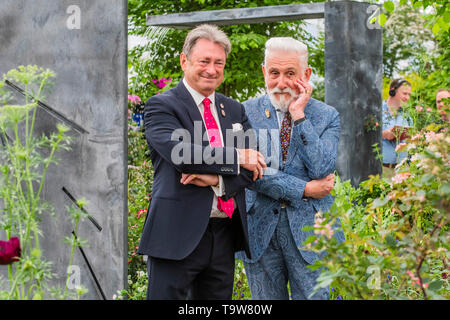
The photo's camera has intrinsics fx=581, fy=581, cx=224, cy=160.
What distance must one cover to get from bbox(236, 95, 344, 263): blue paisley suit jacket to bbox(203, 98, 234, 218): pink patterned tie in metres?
0.23

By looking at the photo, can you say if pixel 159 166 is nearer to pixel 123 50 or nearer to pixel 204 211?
pixel 204 211

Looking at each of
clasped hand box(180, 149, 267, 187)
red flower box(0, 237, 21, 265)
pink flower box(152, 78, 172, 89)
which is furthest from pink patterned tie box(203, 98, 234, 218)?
pink flower box(152, 78, 172, 89)

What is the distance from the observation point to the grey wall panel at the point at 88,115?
346 cm

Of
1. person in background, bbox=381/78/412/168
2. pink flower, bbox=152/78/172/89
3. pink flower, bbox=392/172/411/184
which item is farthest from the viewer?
pink flower, bbox=152/78/172/89

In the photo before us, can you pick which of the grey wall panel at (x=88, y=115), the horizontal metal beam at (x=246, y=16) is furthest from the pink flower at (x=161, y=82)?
the grey wall panel at (x=88, y=115)

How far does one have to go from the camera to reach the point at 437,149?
78.8 inches

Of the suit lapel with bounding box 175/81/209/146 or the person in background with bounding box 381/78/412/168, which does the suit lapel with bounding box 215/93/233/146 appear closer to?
the suit lapel with bounding box 175/81/209/146

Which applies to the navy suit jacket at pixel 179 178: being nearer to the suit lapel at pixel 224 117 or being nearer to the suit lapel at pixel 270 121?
the suit lapel at pixel 224 117

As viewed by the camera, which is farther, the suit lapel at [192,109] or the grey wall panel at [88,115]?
the grey wall panel at [88,115]

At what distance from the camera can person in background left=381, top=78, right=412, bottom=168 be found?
6.48 m

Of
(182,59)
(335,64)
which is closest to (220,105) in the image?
(182,59)

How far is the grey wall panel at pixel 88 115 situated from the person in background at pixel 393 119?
11.8 feet

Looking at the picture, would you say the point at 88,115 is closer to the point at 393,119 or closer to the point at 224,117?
the point at 224,117

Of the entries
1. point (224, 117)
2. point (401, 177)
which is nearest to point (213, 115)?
point (224, 117)
